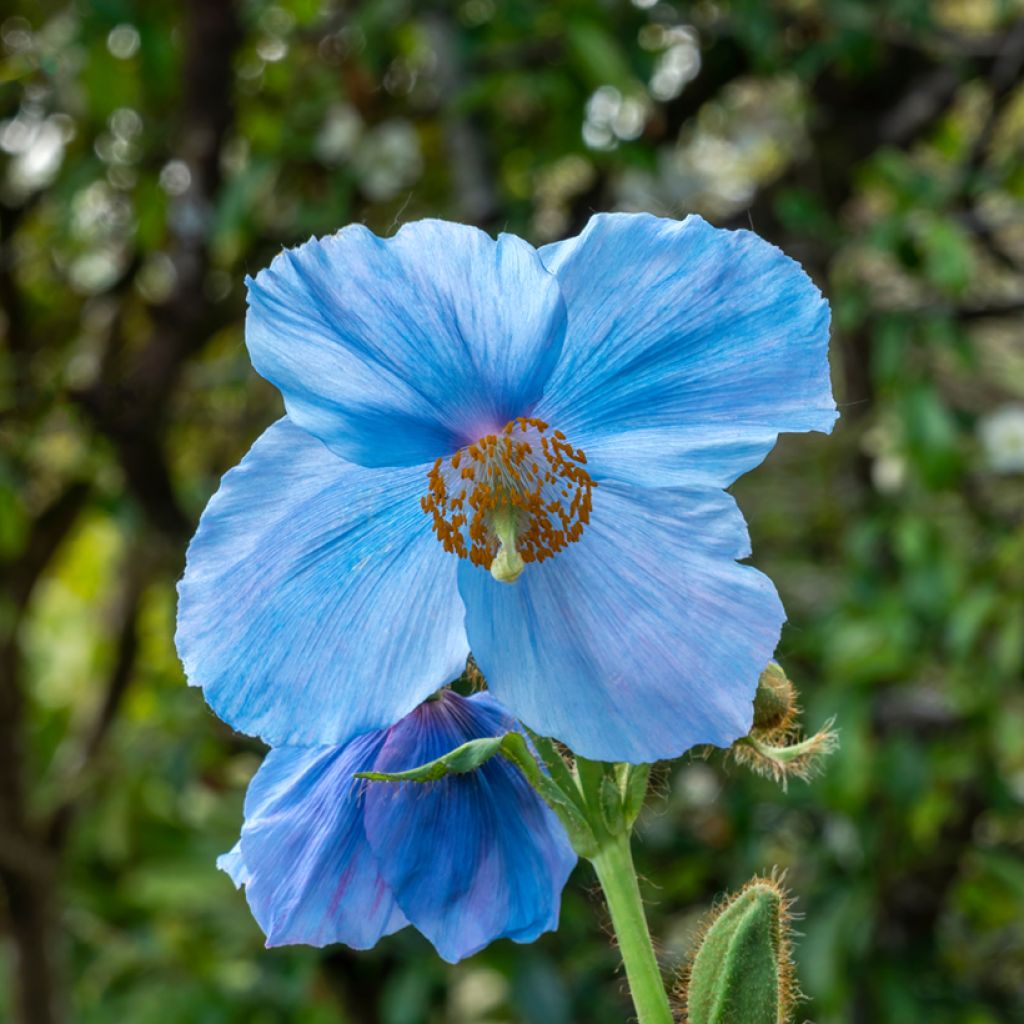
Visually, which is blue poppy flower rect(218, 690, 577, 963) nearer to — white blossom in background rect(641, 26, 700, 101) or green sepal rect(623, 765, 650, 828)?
green sepal rect(623, 765, 650, 828)

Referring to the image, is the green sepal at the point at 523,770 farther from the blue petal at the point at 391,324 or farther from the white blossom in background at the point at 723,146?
the white blossom in background at the point at 723,146

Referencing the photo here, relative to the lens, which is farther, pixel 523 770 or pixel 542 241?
pixel 542 241

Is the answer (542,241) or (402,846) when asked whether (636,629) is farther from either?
(542,241)

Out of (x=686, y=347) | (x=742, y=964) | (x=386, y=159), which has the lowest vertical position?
(x=386, y=159)

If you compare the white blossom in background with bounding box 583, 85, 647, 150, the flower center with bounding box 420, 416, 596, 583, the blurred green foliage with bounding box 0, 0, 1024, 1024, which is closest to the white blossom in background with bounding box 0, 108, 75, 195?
the blurred green foliage with bounding box 0, 0, 1024, 1024

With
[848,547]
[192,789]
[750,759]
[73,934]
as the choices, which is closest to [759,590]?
[750,759]

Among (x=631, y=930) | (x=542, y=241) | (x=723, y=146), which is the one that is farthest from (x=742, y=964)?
(x=723, y=146)

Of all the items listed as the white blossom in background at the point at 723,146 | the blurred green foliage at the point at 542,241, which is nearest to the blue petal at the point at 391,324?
the blurred green foliage at the point at 542,241

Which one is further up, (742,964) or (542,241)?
(742,964)
